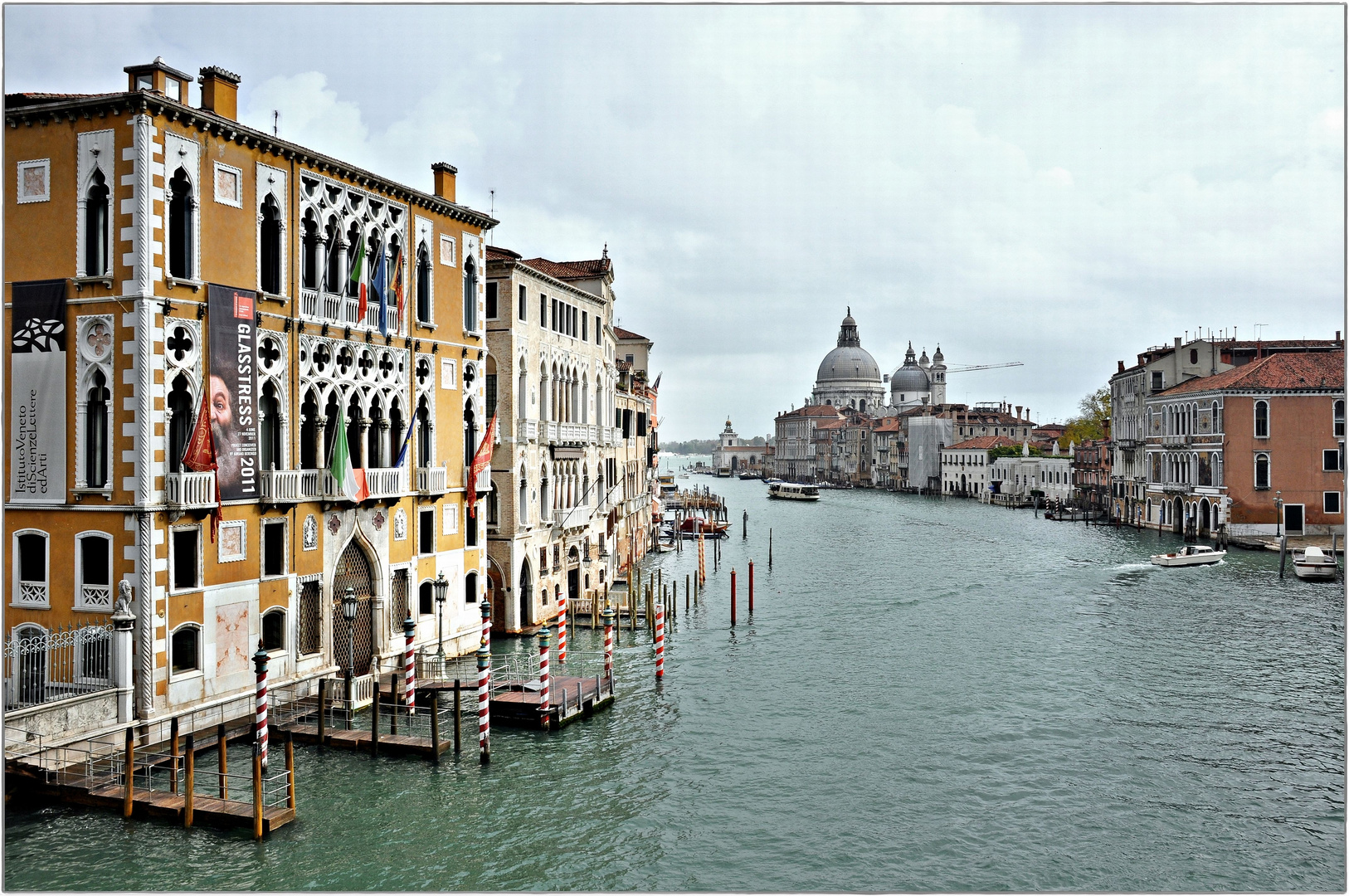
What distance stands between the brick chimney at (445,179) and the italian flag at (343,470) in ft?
17.7

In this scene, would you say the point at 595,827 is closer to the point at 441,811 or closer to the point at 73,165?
the point at 441,811

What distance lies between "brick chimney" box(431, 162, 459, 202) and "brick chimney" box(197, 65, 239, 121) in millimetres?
4906

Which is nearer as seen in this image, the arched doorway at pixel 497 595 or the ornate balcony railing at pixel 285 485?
the ornate balcony railing at pixel 285 485

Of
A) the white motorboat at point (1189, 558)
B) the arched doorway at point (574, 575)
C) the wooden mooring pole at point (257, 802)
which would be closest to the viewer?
the wooden mooring pole at point (257, 802)

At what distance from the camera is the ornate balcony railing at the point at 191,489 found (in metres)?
12.5

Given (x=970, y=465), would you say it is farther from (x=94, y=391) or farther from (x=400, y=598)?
(x=94, y=391)

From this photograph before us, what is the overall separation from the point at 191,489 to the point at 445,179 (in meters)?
8.10

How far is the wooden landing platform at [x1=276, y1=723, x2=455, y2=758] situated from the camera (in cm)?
1347

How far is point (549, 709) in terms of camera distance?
49.7ft

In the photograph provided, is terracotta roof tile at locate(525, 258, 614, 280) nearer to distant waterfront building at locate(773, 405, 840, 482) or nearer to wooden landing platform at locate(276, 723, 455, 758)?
wooden landing platform at locate(276, 723, 455, 758)

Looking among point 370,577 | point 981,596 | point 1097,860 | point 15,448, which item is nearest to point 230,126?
point 15,448

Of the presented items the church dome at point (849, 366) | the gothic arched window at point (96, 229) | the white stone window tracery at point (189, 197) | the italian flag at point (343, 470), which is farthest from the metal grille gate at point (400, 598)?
the church dome at point (849, 366)

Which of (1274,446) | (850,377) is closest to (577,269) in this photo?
(1274,446)

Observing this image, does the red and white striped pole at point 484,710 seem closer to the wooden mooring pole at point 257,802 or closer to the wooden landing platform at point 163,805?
the wooden landing platform at point 163,805
